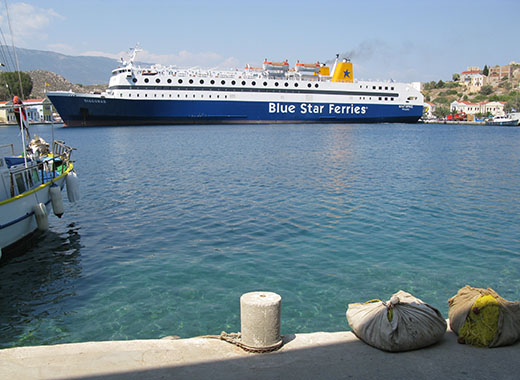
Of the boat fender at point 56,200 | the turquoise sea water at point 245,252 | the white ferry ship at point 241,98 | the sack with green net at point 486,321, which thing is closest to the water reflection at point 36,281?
the turquoise sea water at point 245,252

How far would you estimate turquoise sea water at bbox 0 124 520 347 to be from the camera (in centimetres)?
609

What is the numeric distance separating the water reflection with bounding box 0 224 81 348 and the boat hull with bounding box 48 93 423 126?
49265 mm

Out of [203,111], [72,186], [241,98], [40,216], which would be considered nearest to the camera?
[40,216]

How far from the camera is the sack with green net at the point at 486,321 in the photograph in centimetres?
393

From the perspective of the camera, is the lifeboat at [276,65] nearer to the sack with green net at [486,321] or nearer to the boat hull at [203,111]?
the boat hull at [203,111]

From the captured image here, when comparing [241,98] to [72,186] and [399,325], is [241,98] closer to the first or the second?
[72,186]

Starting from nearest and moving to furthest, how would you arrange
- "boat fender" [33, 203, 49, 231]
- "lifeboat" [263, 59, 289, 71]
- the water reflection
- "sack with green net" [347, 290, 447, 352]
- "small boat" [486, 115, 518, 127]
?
"sack with green net" [347, 290, 447, 352], the water reflection, "boat fender" [33, 203, 49, 231], "lifeboat" [263, 59, 289, 71], "small boat" [486, 115, 518, 127]

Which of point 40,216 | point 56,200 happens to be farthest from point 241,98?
point 40,216

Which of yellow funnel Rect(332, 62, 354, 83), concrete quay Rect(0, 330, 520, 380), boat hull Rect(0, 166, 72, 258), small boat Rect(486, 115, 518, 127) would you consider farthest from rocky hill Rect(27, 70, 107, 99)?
concrete quay Rect(0, 330, 520, 380)

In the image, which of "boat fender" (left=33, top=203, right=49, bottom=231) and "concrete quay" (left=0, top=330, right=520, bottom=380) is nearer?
"concrete quay" (left=0, top=330, right=520, bottom=380)

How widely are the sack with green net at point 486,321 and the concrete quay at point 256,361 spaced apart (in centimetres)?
8

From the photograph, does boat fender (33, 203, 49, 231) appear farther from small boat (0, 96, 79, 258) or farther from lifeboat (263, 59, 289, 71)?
lifeboat (263, 59, 289, 71)

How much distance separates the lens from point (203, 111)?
5906 centimetres

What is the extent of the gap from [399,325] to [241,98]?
195 feet
